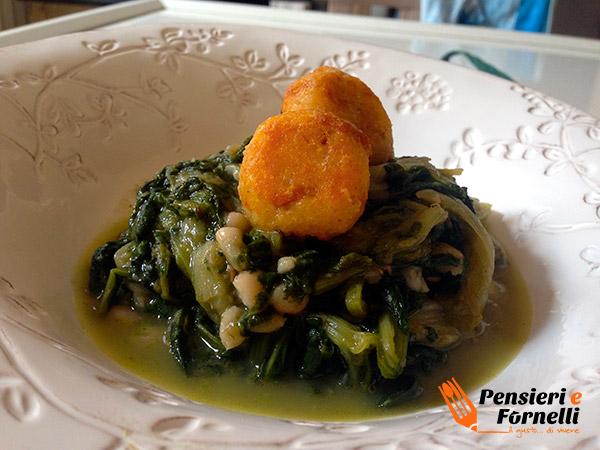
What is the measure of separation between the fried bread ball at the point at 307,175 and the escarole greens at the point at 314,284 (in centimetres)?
12

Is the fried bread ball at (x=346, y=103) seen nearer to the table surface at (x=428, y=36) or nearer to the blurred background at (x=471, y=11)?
the table surface at (x=428, y=36)

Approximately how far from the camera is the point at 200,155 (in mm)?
2803

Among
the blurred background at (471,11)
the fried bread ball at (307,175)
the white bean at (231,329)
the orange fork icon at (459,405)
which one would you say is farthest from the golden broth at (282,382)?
the blurred background at (471,11)

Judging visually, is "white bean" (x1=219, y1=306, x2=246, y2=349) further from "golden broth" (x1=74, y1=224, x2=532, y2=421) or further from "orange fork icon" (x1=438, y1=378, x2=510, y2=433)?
"orange fork icon" (x1=438, y1=378, x2=510, y2=433)

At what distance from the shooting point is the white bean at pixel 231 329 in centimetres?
168

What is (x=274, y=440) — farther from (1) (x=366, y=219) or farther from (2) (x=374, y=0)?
(2) (x=374, y=0)

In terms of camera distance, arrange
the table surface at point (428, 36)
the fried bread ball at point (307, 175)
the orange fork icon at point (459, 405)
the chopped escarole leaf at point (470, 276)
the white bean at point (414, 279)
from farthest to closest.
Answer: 1. the table surface at point (428, 36)
2. the chopped escarole leaf at point (470, 276)
3. the white bean at point (414, 279)
4. the fried bread ball at point (307, 175)
5. the orange fork icon at point (459, 405)

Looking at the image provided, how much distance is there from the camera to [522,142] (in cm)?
254

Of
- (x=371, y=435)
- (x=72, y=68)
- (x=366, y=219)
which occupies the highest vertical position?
(x=72, y=68)

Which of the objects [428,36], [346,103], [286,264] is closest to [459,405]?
[286,264]

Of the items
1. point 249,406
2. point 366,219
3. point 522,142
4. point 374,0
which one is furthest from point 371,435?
point 374,0

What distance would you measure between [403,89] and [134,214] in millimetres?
1599

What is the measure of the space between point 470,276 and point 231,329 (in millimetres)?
878

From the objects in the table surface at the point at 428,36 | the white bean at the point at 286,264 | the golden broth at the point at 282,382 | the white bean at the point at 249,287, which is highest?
the table surface at the point at 428,36
